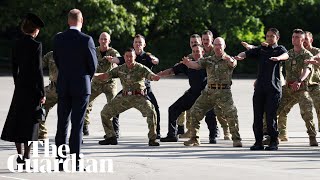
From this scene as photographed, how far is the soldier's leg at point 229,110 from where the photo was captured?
16.5m

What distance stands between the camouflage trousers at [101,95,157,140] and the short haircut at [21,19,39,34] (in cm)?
388

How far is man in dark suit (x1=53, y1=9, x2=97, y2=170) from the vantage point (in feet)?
42.1

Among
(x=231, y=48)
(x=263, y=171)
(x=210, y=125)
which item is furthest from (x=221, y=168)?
(x=231, y=48)

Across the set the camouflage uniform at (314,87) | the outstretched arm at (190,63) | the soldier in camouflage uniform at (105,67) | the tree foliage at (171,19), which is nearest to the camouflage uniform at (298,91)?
the camouflage uniform at (314,87)

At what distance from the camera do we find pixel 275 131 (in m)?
A: 16.2

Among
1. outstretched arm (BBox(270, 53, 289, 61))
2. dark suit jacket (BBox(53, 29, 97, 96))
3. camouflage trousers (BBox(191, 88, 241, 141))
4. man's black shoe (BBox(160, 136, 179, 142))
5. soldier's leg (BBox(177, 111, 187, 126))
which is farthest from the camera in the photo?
soldier's leg (BBox(177, 111, 187, 126))

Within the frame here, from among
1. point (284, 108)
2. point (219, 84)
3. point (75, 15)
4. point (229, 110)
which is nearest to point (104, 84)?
point (219, 84)

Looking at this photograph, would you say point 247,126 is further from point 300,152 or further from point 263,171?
point 263,171

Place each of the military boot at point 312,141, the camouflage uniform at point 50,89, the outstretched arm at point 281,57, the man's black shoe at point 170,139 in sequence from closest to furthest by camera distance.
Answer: the outstretched arm at point 281,57 → the military boot at point 312,141 → the camouflage uniform at point 50,89 → the man's black shoe at point 170,139

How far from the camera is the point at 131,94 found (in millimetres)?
16859

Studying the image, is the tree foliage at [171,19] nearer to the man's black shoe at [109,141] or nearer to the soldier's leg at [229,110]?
the man's black shoe at [109,141]

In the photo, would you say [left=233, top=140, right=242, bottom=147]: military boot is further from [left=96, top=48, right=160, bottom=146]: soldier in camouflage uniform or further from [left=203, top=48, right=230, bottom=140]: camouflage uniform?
[left=96, top=48, right=160, bottom=146]: soldier in camouflage uniform

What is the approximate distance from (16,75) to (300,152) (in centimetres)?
465

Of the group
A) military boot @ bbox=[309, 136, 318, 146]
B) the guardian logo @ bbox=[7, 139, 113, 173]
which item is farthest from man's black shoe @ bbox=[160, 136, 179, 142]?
the guardian logo @ bbox=[7, 139, 113, 173]
